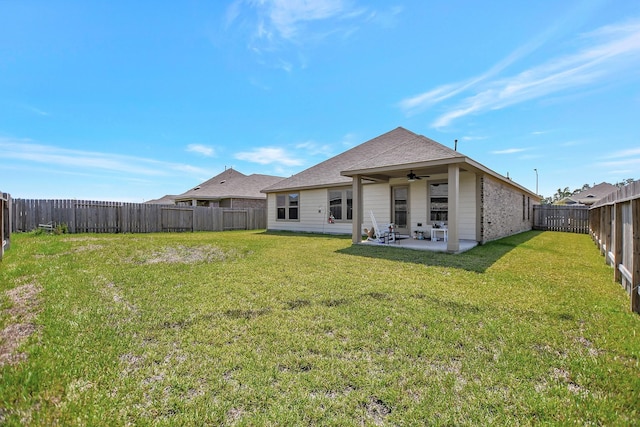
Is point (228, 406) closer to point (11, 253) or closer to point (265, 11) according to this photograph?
point (11, 253)

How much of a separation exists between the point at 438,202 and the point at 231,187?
18455mm

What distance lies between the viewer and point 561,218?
737 inches

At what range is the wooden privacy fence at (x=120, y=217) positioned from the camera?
1324 centimetres

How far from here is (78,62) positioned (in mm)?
9914

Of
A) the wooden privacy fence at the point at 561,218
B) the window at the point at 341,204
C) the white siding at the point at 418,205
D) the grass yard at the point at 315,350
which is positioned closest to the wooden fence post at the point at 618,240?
the grass yard at the point at 315,350

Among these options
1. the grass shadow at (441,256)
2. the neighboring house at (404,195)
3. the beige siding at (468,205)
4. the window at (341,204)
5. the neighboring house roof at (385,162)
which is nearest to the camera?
the grass shadow at (441,256)

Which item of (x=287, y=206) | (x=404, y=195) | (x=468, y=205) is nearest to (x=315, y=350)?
(x=468, y=205)

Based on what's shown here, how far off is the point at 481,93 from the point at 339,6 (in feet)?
22.1

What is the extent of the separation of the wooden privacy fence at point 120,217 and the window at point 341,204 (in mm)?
8361

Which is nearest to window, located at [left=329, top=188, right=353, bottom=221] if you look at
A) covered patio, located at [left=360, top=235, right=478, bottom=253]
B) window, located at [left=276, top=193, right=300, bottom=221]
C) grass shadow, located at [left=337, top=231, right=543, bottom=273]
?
window, located at [left=276, top=193, right=300, bottom=221]

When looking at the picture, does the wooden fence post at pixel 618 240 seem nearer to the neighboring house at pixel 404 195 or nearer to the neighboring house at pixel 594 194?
the neighboring house at pixel 404 195

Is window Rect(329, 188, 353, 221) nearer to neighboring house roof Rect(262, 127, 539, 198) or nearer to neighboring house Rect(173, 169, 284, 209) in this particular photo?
neighboring house roof Rect(262, 127, 539, 198)

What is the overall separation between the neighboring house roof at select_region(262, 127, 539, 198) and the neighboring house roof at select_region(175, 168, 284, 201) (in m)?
6.78

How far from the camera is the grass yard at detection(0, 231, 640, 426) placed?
1.93 meters
